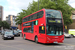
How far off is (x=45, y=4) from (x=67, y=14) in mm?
6981

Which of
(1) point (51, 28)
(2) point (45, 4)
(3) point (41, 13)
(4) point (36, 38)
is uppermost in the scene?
(2) point (45, 4)

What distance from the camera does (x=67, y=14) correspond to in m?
34.6

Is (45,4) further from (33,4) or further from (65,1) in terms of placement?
(33,4)

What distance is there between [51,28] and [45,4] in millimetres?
18954

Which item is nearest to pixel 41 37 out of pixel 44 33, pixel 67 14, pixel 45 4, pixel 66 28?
pixel 44 33

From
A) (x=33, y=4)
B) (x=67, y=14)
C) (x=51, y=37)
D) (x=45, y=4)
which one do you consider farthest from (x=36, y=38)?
(x=33, y=4)

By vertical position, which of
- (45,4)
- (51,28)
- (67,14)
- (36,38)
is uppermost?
(45,4)

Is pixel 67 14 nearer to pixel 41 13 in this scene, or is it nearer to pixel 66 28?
pixel 66 28

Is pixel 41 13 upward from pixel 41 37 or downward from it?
upward

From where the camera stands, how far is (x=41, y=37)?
48.7ft

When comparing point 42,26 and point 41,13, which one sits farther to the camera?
point 41,13

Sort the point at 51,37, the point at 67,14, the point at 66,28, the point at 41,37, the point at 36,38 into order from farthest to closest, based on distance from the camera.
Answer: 1. the point at 66,28
2. the point at 67,14
3. the point at 36,38
4. the point at 41,37
5. the point at 51,37

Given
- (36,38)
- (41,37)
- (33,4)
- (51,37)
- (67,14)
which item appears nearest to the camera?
(51,37)

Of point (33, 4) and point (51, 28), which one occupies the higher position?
point (33, 4)
